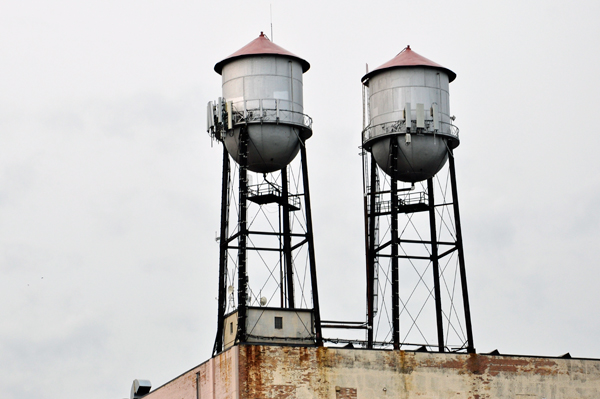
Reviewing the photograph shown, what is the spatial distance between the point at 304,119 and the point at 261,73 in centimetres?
274

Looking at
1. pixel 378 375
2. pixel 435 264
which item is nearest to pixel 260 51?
pixel 435 264

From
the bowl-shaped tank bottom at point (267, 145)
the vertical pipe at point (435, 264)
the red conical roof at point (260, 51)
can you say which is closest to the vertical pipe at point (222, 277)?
the bowl-shaped tank bottom at point (267, 145)

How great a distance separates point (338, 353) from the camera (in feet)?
209

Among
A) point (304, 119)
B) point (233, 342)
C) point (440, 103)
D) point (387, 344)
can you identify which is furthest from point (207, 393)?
point (440, 103)

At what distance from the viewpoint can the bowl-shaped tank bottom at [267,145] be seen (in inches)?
2589

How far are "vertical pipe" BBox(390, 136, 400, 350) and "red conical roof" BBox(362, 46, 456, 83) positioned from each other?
11.6 ft

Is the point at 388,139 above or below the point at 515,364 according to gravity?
above

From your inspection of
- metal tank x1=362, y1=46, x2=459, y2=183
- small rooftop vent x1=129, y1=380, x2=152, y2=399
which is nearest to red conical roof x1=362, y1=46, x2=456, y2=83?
metal tank x1=362, y1=46, x2=459, y2=183

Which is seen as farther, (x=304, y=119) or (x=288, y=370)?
(x=304, y=119)

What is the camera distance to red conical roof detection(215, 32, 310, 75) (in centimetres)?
6675

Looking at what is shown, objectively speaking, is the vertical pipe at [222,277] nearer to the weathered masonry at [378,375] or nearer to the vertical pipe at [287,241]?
the weathered masonry at [378,375]

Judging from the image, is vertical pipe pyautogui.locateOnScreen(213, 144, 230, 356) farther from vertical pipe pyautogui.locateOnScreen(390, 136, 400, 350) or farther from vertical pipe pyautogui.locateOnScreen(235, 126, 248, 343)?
vertical pipe pyautogui.locateOnScreen(390, 136, 400, 350)

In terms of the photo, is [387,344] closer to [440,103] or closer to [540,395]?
[540,395]

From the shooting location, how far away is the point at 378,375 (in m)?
63.8
